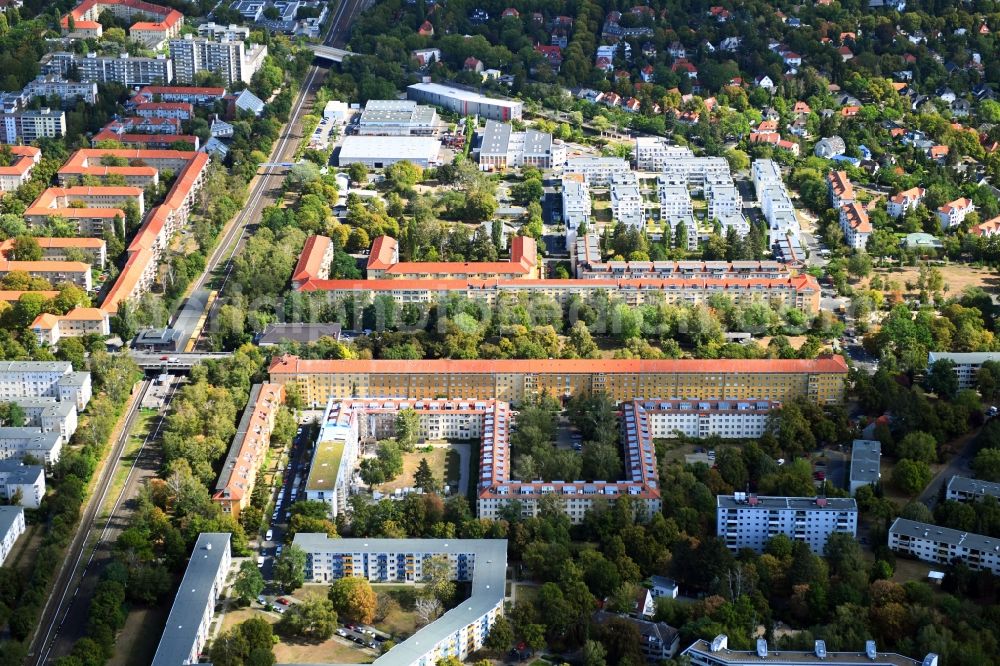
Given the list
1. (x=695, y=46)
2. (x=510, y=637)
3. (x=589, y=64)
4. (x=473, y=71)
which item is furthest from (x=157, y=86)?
(x=510, y=637)

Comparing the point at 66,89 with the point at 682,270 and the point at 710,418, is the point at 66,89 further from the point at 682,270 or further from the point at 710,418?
the point at 710,418

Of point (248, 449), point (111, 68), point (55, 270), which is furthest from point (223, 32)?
point (248, 449)

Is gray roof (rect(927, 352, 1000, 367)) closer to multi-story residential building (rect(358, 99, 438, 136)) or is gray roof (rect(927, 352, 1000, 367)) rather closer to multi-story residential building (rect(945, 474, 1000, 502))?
multi-story residential building (rect(945, 474, 1000, 502))

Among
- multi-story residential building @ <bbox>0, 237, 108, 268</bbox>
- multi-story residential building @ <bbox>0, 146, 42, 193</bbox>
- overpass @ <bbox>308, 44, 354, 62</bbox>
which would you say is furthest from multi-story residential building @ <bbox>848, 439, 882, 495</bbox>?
overpass @ <bbox>308, 44, 354, 62</bbox>

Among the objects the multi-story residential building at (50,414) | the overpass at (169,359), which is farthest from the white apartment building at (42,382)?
the overpass at (169,359)

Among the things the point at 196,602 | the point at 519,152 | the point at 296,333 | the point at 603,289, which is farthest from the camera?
the point at 519,152

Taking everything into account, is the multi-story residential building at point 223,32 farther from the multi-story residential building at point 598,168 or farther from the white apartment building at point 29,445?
the white apartment building at point 29,445

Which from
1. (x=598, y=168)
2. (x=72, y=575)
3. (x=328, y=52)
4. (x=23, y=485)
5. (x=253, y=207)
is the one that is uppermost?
(x=328, y=52)
